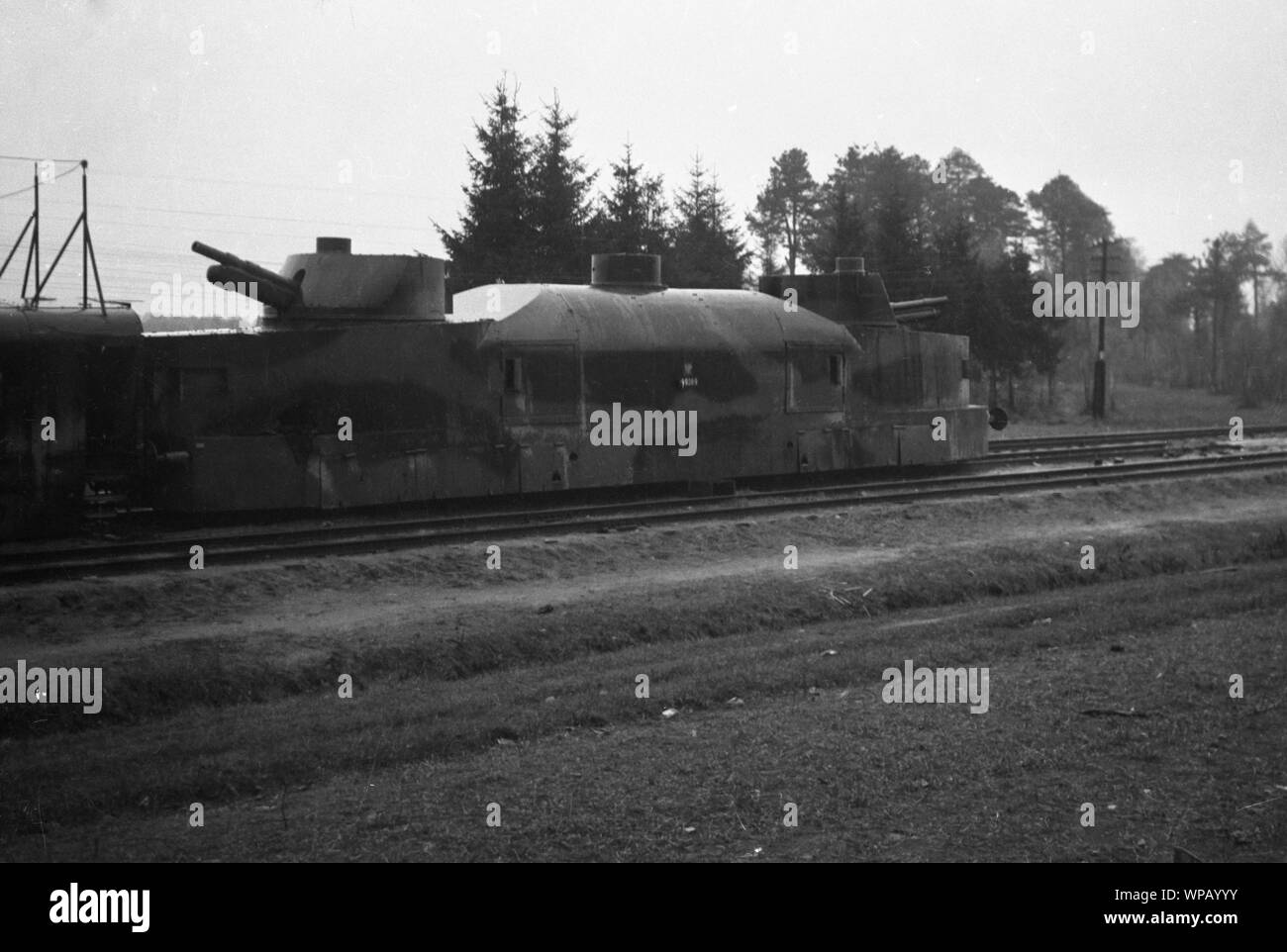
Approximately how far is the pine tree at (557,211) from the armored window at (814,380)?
13420 mm

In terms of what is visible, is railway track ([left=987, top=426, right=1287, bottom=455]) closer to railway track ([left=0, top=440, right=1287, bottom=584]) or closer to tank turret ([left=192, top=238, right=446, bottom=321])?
railway track ([left=0, top=440, right=1287, bottom=584])

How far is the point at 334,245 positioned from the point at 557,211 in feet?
56.8

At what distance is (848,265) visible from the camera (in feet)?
80.1

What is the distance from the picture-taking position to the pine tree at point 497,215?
3491 cm

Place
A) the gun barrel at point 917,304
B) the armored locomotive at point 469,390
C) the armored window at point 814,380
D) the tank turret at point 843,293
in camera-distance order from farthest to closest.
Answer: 1. the gun barrel at point 917,304
2. the tank turret at point 843,293
3. the armored window at point 814,380
4. the armored locomotive at point 469,390

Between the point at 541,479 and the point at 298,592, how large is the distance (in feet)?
20.0

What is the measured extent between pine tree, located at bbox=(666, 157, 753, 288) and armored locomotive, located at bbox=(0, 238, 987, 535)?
14.5 m

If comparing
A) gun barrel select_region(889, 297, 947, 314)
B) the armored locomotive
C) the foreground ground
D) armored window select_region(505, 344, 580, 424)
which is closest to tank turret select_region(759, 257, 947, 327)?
the armored locomotive

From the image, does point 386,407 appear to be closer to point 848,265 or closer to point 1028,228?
point 848,265

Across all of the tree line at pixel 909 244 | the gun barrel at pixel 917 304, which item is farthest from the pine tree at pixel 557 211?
the gun barrel at pixel 917 304

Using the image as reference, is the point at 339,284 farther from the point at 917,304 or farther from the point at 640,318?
the point at 917,304

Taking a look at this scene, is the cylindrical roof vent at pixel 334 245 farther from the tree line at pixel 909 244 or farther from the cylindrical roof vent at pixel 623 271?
the tree line at pixel 909 244

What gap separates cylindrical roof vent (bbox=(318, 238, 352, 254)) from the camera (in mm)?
19375
